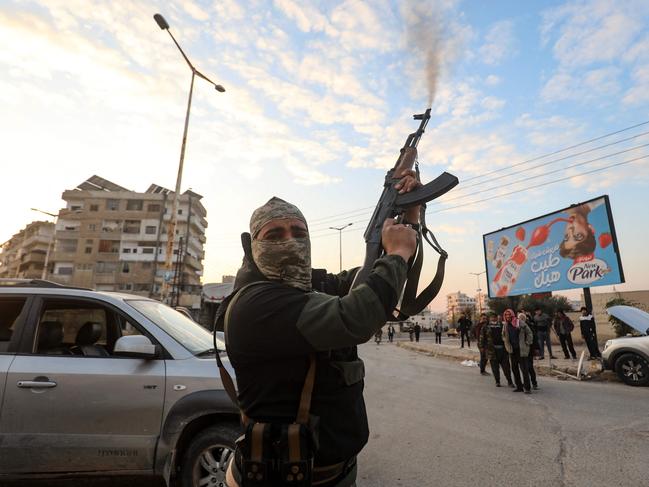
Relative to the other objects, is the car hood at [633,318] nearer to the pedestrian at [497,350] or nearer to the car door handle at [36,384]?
the pedestrian at [497,350]

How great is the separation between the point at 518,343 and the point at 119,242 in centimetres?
5590

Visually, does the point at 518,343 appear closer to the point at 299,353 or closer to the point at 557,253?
the point at 299,353

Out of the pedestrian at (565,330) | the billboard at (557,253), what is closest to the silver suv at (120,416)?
the pedestrian at (565,330)

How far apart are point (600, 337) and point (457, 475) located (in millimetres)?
28438

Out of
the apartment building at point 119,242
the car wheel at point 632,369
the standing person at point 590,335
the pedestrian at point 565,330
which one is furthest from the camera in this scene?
the apartment building at point 119,242

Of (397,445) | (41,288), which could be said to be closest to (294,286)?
(41,288)

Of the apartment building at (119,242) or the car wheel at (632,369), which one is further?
the apartment building at (119,242)

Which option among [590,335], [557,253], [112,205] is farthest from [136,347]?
[112,205]

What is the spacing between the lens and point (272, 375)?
141cm

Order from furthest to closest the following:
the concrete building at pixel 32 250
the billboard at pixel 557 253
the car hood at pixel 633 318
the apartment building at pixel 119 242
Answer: the concrete building at pixel 32 250 < the apartment building at pixel 119 242 < the billboard at pixel 557 253 < the car hood at pixel 633 318

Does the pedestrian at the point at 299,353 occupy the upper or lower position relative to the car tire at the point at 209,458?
upper

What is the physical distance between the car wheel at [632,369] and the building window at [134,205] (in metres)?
57.3

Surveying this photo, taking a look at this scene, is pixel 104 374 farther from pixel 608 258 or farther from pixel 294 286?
pixel 608 258

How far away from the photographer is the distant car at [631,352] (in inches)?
354
